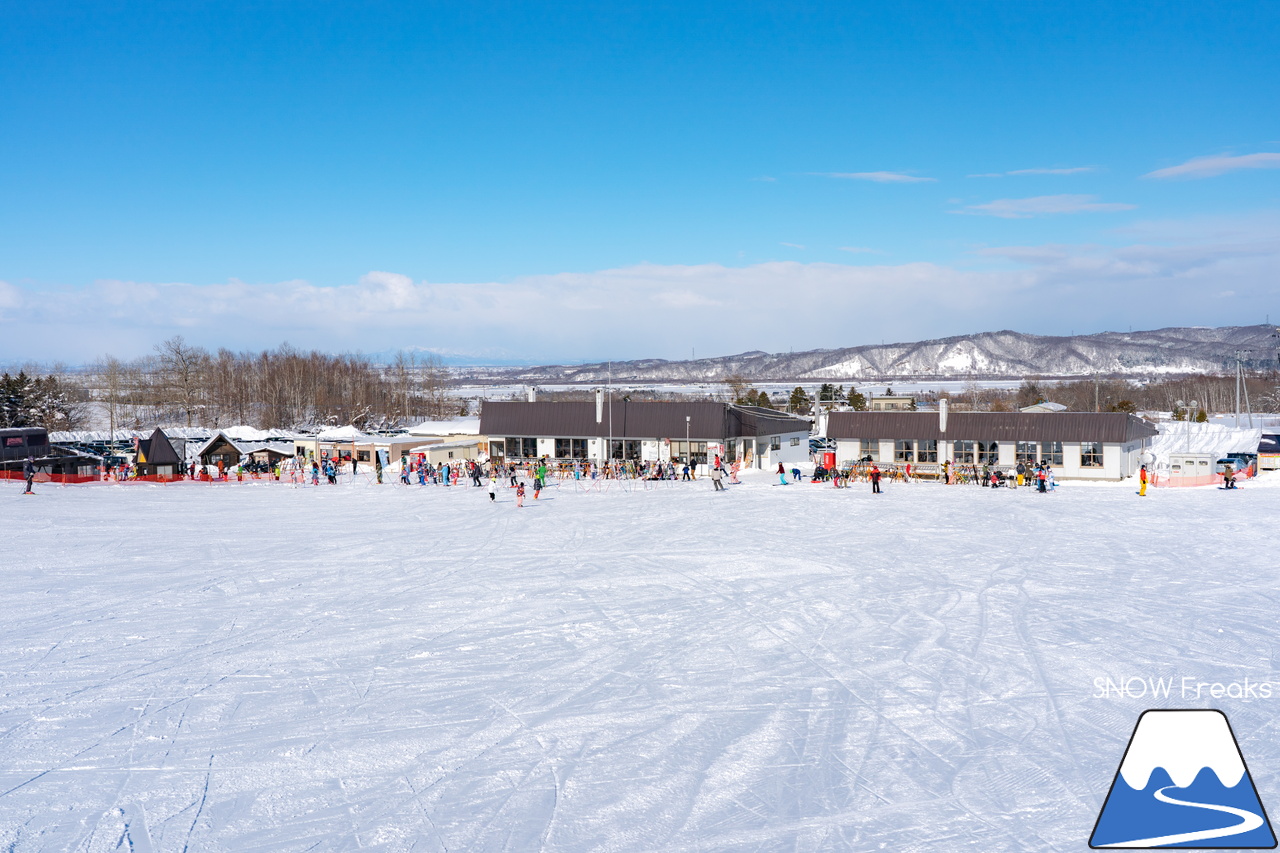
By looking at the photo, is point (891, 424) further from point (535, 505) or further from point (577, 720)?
point (577, 720)

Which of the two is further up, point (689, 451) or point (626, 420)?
point (626, 420)

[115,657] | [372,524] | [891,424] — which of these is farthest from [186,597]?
[891,424]

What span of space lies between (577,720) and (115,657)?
6.52 metres

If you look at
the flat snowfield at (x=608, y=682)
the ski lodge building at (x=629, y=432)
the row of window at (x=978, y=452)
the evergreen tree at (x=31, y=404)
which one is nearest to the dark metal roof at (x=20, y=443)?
the ski lodge building at (x=629, y=432)

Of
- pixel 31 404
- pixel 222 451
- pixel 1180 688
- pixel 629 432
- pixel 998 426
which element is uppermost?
pixel 31 404

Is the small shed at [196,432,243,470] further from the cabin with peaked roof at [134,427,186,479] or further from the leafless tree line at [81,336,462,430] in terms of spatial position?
the leafless tree line at [81,336,462,430]

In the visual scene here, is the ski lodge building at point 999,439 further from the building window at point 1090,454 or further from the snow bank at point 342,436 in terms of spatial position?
the snow bank at point 342,436

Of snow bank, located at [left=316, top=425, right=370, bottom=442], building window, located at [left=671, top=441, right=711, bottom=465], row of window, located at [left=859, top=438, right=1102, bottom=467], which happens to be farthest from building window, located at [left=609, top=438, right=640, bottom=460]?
snow bank, located at [left=316, top=425, right=370, bottom=442]

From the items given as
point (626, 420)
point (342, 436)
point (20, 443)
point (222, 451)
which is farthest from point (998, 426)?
point (20, 443)

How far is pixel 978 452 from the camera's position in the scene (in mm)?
35625

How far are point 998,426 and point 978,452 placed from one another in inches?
54.0

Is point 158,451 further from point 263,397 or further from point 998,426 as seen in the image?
point 263,397

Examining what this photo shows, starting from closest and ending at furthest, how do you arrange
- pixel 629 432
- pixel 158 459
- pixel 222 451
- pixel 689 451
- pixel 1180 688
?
pixel 1180 688 < pixel 158 459 < pixel 689 451 < pixel 629 432 < pixel 222 451

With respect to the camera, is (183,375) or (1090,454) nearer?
(1090,454)
